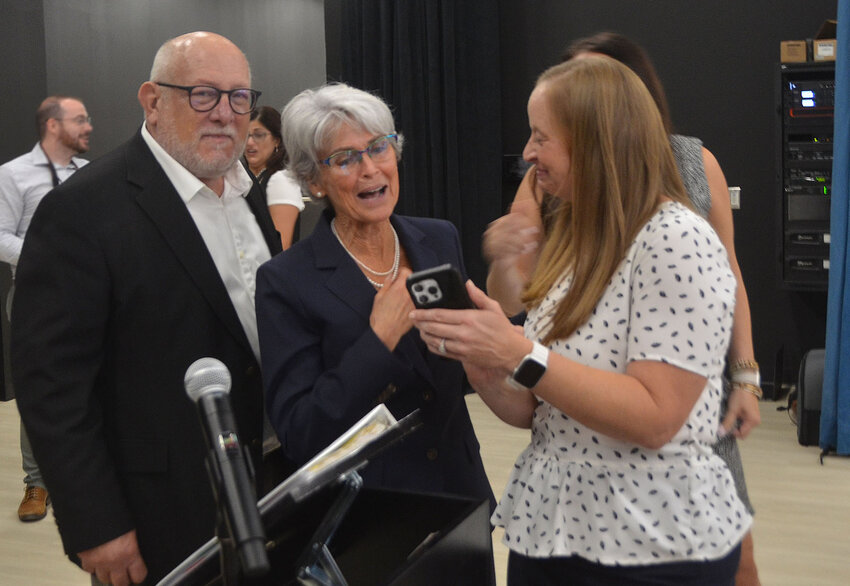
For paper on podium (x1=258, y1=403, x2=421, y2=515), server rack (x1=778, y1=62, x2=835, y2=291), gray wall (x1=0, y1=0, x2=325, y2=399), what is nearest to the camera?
paper on podium (x1=258, y1=403, x2=421, y2=515)

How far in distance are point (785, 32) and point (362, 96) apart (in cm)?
503

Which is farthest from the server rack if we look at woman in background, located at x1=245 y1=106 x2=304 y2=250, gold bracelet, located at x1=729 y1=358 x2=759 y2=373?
gold bracelet, located at x1=729 y1=358 x2=759 y2=373

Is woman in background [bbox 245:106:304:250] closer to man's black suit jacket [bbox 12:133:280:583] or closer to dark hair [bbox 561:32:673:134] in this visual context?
dark hair [bbox 561:32:673:134]


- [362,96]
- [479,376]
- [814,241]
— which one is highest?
[362,96]

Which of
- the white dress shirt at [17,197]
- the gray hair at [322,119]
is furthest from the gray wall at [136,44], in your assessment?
the gray hair at [322,119]

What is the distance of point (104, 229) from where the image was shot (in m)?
1.77

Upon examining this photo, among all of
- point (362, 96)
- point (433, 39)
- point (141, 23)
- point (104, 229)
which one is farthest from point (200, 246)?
point (141, 23)

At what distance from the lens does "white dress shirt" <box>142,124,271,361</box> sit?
1.93 meters

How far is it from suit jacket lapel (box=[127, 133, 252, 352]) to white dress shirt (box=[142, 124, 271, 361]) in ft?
0.13

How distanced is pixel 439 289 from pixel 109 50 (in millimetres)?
6823

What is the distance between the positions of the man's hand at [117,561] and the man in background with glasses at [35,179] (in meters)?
2.60

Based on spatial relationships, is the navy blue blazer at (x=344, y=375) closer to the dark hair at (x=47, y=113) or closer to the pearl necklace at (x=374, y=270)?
the pearl necklace at (x=374, y=270)

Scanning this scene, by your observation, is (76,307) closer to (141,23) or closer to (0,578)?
(0,578)

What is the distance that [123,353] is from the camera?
1819 millimetres
